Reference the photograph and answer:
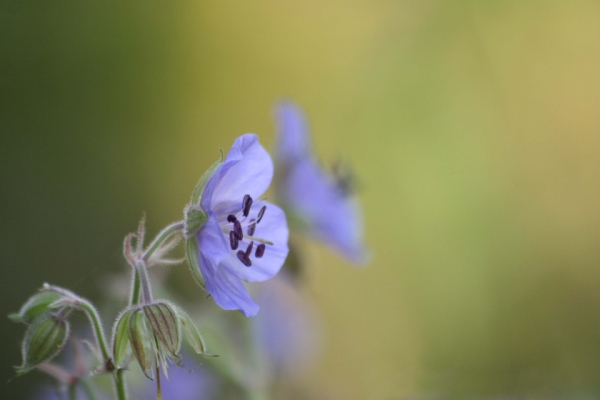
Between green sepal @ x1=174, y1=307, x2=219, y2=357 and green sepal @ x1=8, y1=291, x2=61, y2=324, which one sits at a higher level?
green sepal @ x1=174, y1=307, x2=219, y2=357

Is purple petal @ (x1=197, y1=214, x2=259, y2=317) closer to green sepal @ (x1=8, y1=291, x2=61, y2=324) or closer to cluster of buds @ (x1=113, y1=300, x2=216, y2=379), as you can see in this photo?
cluster of buds @ (x1=113, y1=300, x2=216, y2=379)

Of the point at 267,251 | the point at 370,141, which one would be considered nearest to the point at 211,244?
the point at 267,251

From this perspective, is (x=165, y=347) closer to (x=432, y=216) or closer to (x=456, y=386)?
(x=456, y=386)

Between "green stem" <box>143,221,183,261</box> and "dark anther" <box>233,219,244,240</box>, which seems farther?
"dark anther" <box>233,219,244,240</box>

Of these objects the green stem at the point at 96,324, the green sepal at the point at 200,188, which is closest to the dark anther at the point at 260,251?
the green sepal at the point at 200,188

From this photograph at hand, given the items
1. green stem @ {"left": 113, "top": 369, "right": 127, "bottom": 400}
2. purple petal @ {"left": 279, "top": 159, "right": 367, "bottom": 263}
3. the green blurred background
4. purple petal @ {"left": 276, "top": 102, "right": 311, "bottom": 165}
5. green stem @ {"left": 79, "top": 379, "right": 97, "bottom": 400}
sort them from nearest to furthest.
Result: 1. green stem @ {"left": 113, "top": 369, "right": 127, "bottom": 400}
2. green stem @ {"left": 79, "top": 379, "right": 97, "bottom": 400}
3. purple petal @ {"left": 276, "top": 102, "right": 311, "bottom": 165}
4. purple petal @ {"left": 279, "top": 159, "right": 367, "bottom": 263}
5. the green blurred background

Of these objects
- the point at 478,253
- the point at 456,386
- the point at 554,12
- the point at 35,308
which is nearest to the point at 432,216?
the point at 478,253

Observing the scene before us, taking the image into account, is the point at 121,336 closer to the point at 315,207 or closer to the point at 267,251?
the point at 267,251

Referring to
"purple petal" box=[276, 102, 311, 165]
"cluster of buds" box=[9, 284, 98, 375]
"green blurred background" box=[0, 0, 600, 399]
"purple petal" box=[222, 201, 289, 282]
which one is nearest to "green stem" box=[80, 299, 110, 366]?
"cluster of buds" box=[9, 284, 98, 375]
